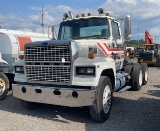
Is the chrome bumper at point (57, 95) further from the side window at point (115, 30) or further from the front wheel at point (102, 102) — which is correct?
the side window at point (115, 30)

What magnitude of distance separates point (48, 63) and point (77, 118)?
1.63 metres

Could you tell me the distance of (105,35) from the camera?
23.1 ft

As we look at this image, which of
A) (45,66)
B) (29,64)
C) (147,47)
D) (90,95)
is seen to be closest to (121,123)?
(90,95)

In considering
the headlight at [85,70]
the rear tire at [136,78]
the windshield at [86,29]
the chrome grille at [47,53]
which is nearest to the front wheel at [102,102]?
the headlight at [85,70]

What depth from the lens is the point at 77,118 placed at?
617 cm

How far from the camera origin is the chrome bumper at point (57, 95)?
5.34 metres

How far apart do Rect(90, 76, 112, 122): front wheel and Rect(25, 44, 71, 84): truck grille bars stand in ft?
2.60

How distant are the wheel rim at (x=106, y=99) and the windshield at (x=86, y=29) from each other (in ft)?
5.80

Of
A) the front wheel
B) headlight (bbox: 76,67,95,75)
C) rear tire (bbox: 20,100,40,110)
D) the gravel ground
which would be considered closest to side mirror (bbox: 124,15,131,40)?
the front wheel

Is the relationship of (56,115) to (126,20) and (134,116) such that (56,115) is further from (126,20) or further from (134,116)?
(126,20)

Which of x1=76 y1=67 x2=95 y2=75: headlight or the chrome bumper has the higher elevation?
x1=76 y1=67 x2=95 y2=75: headlight

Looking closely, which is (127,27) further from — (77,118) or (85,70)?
(77,118)

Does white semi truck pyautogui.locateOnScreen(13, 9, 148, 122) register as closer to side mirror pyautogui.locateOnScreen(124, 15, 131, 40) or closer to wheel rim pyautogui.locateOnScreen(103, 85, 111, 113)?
wheel rim pyautogui.locateOnScreen(103, 85, 111, 113)

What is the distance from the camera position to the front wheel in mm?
5520
